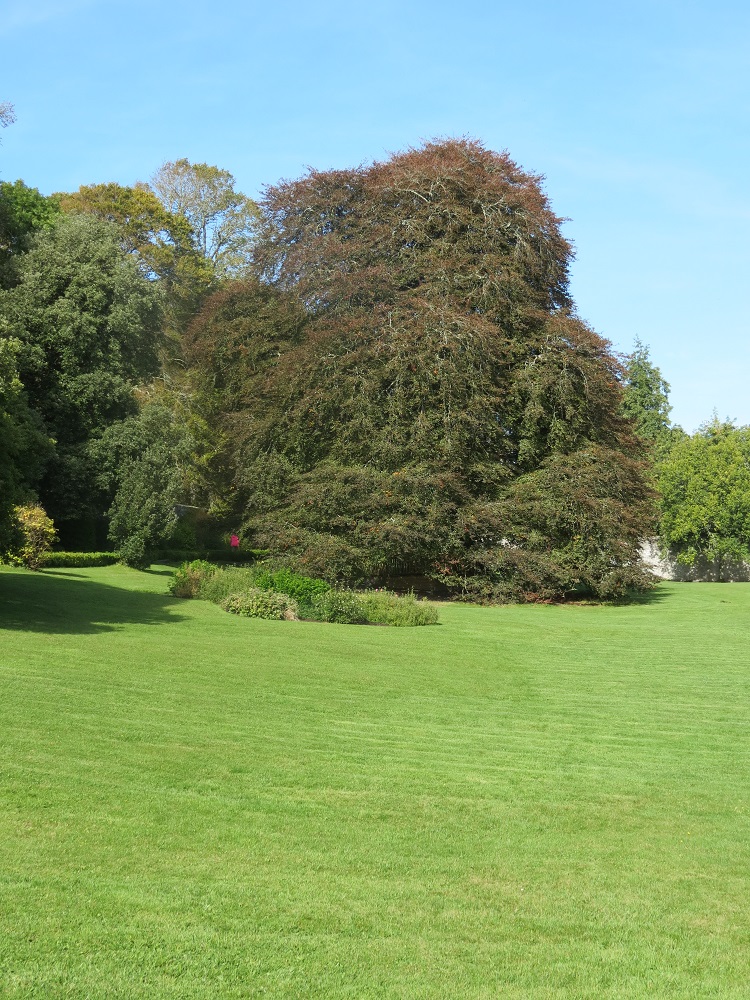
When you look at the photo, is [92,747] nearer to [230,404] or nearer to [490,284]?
[490,284]

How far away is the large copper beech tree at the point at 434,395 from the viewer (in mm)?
31094

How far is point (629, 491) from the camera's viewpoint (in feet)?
109

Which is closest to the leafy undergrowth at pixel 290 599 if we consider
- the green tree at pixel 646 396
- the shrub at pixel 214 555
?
the shrub at pixel 214 555

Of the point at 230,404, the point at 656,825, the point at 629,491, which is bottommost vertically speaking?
the point at 656,825

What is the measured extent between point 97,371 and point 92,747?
2883 centimetres

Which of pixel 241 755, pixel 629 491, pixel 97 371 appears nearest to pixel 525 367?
pixel 629 491

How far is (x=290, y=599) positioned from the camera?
22922mm

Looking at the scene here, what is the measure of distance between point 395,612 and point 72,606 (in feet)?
26.0

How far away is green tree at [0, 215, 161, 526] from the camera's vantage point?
114 feet

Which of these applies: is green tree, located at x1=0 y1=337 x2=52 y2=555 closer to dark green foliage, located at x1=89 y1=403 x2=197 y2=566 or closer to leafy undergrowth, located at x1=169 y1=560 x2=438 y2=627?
leafy undergrowth, located at x1=169 y1=560 x2=438 y2=627

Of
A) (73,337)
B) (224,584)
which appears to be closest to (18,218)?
(73,337)

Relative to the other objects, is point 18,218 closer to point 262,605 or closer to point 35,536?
point 35,536

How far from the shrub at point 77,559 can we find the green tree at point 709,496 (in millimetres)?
29411

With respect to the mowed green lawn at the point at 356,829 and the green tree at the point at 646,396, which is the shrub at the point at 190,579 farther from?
the green tree at the point at 646,396
